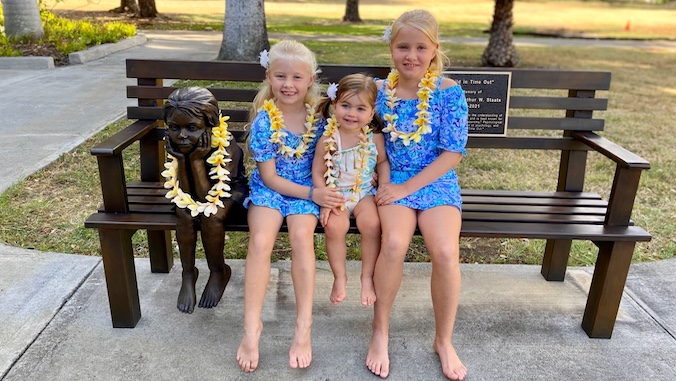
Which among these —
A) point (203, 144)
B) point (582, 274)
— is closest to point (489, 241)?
point (582, 274)

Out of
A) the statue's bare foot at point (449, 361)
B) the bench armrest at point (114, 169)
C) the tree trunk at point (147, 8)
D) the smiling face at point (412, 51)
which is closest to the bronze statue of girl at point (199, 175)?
the bench armrest at point (114, 169)

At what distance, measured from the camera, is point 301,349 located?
2.51 meters

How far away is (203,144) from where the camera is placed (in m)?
2.51

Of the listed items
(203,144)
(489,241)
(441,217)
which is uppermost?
(203,144)

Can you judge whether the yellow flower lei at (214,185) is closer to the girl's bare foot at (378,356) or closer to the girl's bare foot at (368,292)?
the girl's bare foot at (368,292)

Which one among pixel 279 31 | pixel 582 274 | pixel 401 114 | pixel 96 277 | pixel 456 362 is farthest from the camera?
pixel 279 31

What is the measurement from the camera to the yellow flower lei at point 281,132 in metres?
2.68

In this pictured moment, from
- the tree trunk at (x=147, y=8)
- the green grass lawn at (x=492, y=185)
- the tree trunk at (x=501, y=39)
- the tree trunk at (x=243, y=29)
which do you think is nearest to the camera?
the green grass lawn at (x=492, y=185)

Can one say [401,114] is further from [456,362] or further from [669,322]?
[669,322]

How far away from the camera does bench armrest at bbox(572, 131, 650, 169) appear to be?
2601 millimetres

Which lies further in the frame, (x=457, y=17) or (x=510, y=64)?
(x=457, y=17)

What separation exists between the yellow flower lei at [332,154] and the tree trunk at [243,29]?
7.18 metres

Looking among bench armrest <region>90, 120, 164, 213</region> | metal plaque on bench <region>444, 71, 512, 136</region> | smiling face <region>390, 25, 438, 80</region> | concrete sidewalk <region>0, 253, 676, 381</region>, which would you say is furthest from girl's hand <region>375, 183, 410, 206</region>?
bench armrest <region>90, 120, 164, 213</region>

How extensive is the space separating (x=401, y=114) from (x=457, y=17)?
1033 inches
